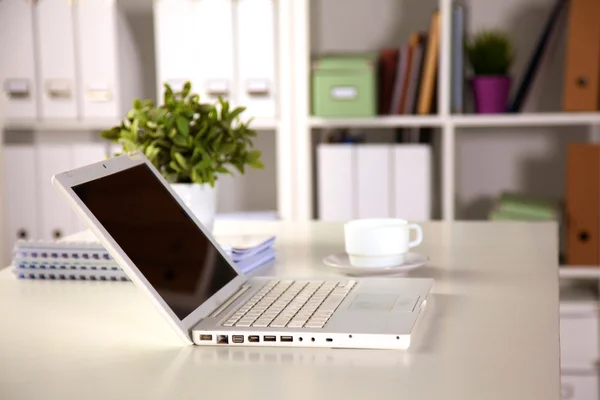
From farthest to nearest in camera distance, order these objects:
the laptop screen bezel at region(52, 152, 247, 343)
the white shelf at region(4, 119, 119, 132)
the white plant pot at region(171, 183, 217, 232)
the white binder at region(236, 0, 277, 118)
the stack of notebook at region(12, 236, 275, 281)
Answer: the white shelf at region(4, 119, 119, 132) → the white binder at region(236, 0, 277, 118) → the white plant pot at region(171, 183, 217, 232) → the stack of notebook at region(12, 236, 275, 281) → the laptop screen bezel at region(52, 152, 247, 343)

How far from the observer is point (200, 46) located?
2.72 m

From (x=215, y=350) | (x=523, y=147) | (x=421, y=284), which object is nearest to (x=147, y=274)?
(x=215, y=350)

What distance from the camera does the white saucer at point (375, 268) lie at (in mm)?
1284

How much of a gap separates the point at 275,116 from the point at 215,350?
190cm

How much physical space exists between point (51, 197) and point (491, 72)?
4.71 feet

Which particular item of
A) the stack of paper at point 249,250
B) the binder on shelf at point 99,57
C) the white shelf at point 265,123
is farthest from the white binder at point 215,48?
the stack of paper at point 249,250

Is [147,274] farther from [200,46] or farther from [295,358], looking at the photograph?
[200,46]

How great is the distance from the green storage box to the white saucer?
1.36 meters

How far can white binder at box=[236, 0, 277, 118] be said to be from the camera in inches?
106

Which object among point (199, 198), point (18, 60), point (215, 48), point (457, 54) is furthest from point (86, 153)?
point (199, 198)

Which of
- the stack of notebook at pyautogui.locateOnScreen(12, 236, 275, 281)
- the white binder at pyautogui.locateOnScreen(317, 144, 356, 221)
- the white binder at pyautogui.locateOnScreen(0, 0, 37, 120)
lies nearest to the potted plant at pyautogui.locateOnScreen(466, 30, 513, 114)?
the white binder at pyautogui.locateOnScreen(317, 144, 356, 221)

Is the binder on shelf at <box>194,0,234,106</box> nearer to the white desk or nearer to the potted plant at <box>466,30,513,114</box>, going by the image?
the potted plant at <box>466,30,513,114</box>

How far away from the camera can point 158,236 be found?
102 cm

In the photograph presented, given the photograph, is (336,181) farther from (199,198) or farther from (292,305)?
(292,305)
